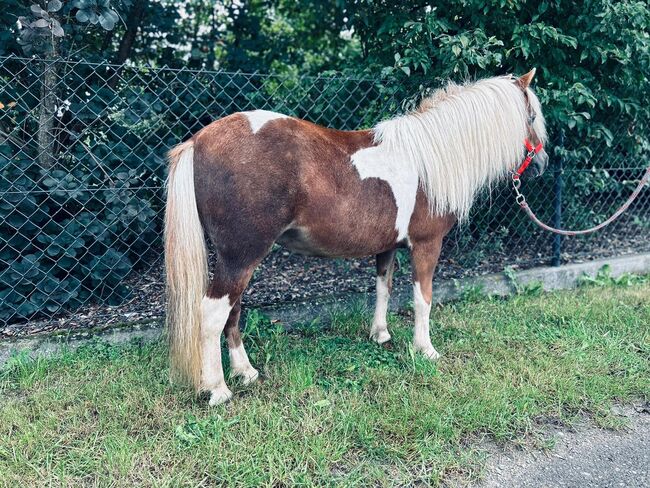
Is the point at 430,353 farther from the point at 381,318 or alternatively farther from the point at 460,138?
the point at 460,138

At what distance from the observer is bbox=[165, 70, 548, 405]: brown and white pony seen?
233 cm

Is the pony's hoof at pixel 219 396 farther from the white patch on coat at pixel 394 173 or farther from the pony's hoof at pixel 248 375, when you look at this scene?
the white patch on coat at pixel 394 173

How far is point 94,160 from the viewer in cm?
305

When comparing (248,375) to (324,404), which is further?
(248,375)

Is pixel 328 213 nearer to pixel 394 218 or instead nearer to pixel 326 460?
pixel 394 218

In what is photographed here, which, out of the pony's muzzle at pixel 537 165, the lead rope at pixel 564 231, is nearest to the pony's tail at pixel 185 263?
the lead rope at pixel 564 231

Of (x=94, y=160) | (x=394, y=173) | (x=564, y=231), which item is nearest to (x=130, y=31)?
(x=94, y=160)

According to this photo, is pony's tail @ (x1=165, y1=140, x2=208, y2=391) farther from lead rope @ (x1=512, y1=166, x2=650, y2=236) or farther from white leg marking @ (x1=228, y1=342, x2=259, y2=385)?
lead rope @ (x1=512, y1=166, x2=650, y2=236)

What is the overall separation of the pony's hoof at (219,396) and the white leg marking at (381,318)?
1.10 metres

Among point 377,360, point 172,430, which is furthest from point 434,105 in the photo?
point 172,430

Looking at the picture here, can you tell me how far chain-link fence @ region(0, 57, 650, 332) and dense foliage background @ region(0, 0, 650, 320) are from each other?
0.04ft

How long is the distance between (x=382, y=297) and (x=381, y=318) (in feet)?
0.45

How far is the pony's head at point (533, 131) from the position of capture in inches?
117

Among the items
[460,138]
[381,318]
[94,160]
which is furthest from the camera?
[381,318]
